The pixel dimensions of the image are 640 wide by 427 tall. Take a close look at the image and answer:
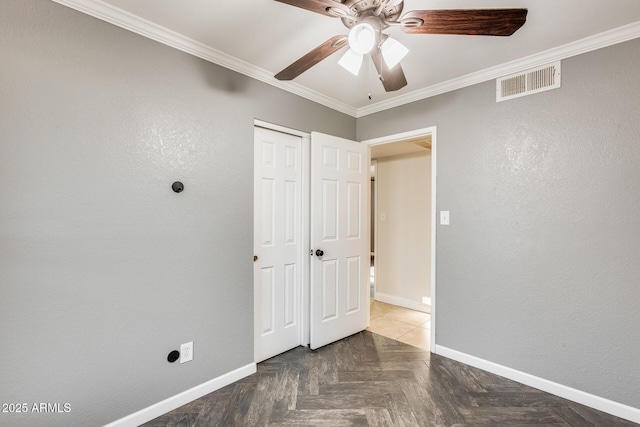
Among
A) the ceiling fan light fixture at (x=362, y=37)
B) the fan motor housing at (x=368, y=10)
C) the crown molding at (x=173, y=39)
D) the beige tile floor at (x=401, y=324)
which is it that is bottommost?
the beige tile floor at (x=401, y=324)

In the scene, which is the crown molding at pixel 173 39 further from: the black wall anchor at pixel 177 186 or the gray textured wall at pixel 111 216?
the black wall anchor at pixel 177 186

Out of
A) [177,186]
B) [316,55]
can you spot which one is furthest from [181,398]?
[316,55]

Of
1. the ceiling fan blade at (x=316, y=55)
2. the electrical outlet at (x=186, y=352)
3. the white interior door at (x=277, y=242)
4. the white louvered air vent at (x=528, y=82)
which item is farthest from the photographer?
the white interior door at (x=277, y=242)

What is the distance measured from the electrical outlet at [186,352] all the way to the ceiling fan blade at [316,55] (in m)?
1.86

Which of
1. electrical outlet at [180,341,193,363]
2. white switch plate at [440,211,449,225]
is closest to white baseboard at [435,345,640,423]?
white switch plate at [440,211,449,225]

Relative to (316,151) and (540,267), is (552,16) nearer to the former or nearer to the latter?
(540,267)

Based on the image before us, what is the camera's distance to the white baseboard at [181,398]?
1.74m

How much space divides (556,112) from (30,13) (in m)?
3.23

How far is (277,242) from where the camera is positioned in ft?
8.68

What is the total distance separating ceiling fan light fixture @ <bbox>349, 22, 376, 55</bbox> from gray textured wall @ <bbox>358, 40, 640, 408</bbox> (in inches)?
63.6

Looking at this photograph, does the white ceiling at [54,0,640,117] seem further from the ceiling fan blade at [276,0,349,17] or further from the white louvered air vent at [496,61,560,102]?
the ceiling fan blade at [276,0,349,17]

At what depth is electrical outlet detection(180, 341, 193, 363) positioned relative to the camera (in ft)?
6.47

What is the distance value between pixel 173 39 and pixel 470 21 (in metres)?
1.76

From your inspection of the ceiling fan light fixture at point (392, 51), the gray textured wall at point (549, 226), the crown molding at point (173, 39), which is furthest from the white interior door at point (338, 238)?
the ceiling fan light fixture at point (392, 51)
